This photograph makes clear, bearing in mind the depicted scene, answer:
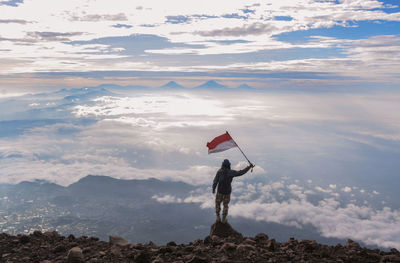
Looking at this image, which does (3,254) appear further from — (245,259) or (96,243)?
(245,259)

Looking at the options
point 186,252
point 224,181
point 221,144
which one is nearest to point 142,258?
point 186,252

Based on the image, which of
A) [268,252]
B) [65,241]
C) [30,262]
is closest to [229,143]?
[268,252]

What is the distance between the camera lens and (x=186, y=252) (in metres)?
11.6

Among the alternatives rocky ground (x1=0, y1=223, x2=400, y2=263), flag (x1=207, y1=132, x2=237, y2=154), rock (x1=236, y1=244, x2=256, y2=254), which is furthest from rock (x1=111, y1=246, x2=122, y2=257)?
flag (x1=207, y1=132, x2=237, y2=154)

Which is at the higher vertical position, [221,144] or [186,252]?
[221,144]

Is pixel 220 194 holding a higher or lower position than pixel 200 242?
higher

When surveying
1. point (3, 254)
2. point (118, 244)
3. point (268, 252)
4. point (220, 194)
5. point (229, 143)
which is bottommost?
point (3, 254)

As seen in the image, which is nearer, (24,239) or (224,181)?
(24,239)

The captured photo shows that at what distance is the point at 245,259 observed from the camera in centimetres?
1036

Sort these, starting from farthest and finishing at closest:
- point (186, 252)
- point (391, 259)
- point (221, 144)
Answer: point (221, 144), point (186, 252), point (391, 259)

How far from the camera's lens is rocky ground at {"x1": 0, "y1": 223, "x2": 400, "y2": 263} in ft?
34.3

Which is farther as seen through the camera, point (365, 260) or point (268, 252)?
point (268, 252)

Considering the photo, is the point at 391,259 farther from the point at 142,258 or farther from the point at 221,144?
Result: the point at 221,144

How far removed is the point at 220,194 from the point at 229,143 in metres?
3.23
